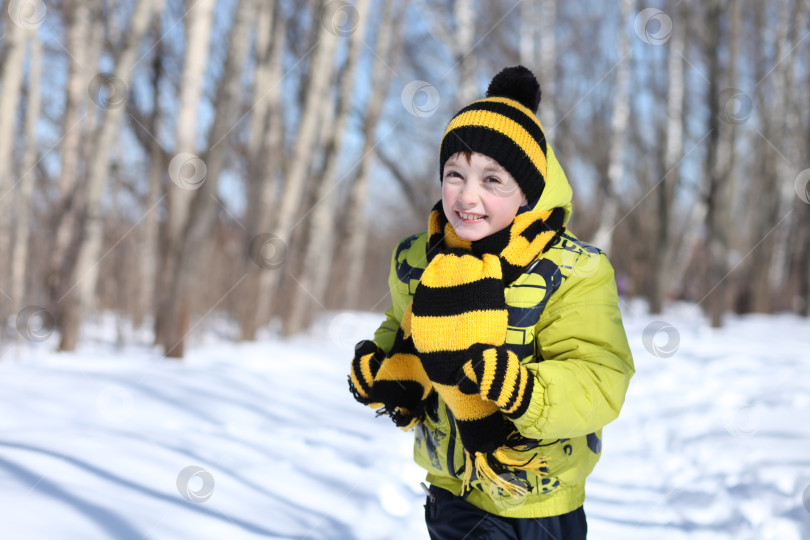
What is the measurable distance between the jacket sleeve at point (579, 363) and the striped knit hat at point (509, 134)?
0.29 meters

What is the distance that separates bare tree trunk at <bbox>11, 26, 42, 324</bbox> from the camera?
8.08m

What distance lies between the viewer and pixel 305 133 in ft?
28.6

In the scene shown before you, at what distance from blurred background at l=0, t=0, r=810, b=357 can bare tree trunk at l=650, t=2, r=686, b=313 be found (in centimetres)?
4

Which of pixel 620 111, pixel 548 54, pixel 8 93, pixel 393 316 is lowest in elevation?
pixel 393 316

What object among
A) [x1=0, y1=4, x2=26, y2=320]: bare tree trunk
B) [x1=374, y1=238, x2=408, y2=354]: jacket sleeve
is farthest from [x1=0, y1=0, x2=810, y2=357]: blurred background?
[x1=374, y1=238, x2=408, y2=354]: jacket sleeve

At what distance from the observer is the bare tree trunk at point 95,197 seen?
21.5ft

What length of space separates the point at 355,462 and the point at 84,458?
136 cm

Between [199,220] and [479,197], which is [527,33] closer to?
[199,220]

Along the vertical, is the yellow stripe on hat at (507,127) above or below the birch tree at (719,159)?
below

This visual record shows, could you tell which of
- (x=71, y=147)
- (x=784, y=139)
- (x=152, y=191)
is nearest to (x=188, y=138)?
(x=71, y=147)

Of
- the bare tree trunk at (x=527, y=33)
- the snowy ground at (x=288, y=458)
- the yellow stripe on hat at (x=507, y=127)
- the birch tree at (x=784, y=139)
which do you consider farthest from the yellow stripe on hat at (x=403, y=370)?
the birch tree at (x=784, y=139)

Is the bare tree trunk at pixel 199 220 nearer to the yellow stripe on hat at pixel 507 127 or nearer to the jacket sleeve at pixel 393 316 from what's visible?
the jacket sleeve at pixel 393 316

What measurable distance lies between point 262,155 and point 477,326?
8.41 m

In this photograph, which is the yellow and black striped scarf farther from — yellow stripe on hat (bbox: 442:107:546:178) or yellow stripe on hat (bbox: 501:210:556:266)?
yellow stripe on hat (bbox: 442:107:546:178)
